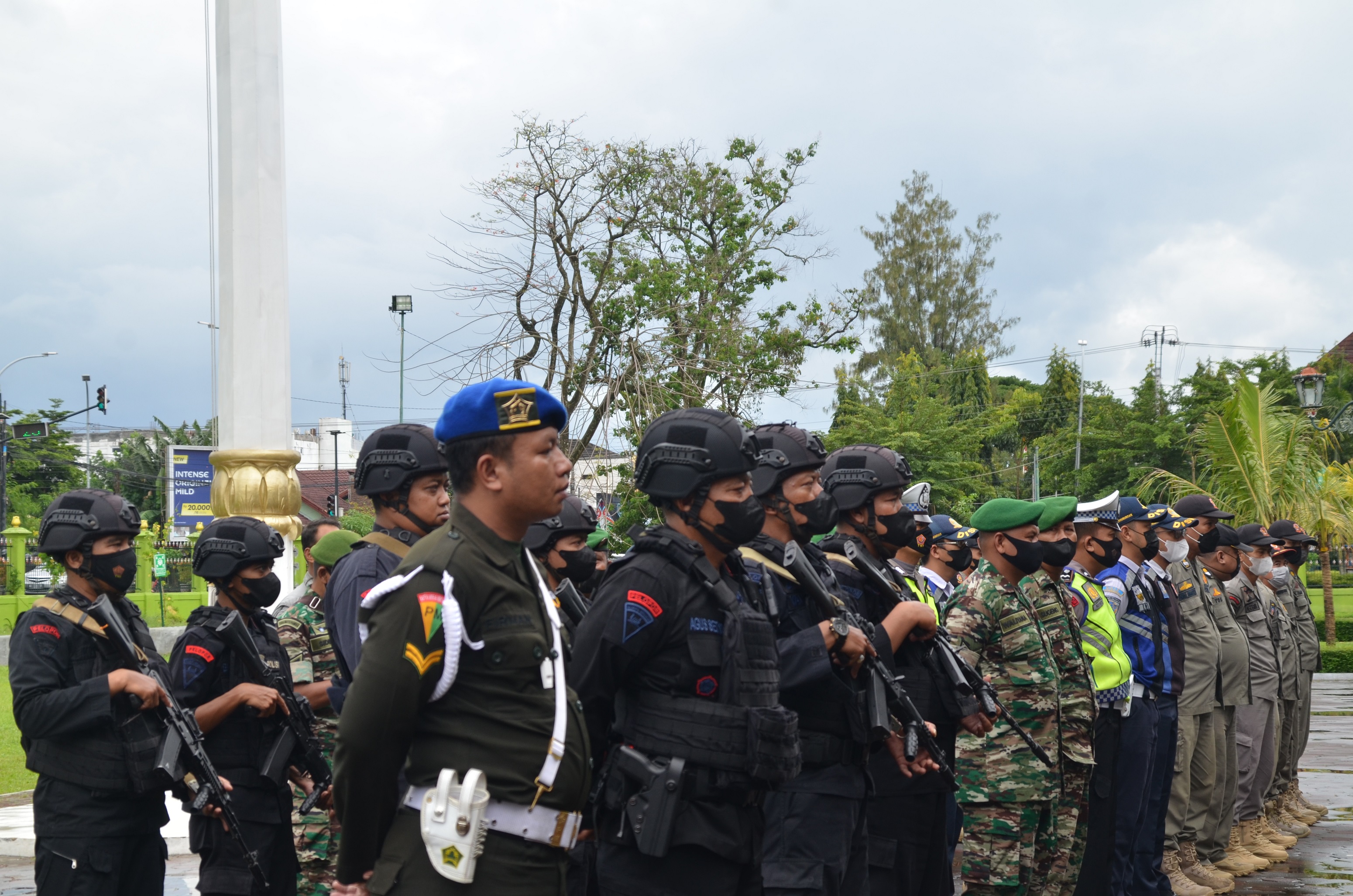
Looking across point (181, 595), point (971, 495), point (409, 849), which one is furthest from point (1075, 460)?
point (409, 849)

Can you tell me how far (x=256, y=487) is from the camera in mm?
9852

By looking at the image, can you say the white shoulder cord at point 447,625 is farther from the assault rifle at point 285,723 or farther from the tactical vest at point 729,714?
the assault rifle at point 285,723

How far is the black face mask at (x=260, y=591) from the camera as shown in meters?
5.48

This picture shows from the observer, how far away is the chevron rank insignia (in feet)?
9.02

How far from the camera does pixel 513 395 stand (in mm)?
3102

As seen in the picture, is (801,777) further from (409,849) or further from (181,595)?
(181,595)

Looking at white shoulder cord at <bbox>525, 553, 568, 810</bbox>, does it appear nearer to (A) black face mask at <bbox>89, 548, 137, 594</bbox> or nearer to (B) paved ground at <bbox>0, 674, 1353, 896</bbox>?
(A) black face mask at <bbox>89, 548, 137, 594</bbox>

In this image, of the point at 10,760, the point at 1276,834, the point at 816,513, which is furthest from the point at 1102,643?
the point at 10,760

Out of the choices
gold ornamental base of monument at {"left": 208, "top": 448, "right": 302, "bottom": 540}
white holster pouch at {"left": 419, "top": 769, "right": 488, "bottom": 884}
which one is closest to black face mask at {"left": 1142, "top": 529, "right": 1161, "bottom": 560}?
gold ornamental base of monument at {"left": 208, "top": 448, "right": 302, "bottom": 540}

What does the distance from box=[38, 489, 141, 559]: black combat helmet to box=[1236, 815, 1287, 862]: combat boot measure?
824 centimetres

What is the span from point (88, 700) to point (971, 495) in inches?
1210

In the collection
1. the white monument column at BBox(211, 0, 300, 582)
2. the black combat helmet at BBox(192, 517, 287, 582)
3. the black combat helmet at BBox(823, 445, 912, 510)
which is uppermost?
the white monument column at BBox(211, 0, 300, 582)

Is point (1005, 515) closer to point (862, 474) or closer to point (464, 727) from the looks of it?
point (862, 474)

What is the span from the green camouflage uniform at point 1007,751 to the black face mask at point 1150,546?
1.93 m
